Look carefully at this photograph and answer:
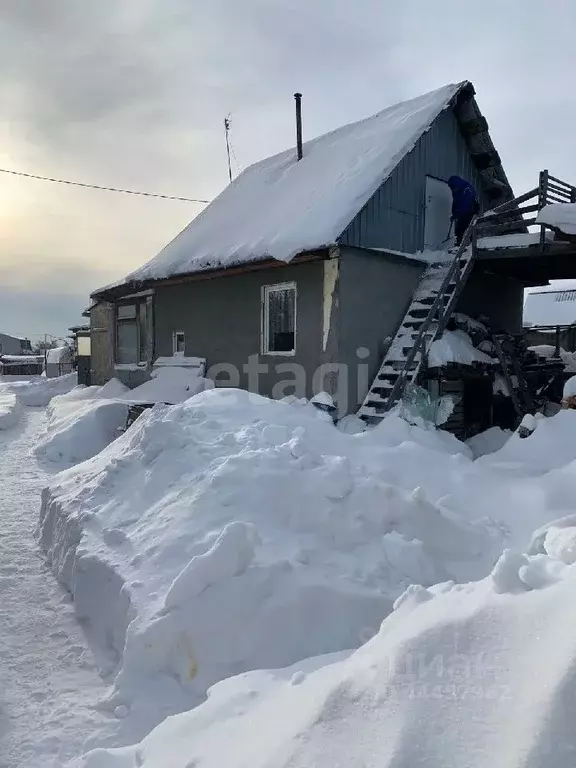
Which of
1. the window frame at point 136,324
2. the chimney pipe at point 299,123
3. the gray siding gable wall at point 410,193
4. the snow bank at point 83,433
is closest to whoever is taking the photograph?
the gray siding gable wall at point 410,193

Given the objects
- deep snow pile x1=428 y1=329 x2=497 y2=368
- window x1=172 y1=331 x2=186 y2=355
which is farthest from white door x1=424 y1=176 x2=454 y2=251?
window x1=172 y1=331 x2=186 y2=355

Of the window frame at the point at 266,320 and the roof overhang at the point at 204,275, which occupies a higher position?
the roof overhang at the point at 204,275

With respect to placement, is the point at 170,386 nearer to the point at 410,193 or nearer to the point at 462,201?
the point at 410,193

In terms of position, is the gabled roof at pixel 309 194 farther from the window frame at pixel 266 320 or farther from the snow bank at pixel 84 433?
the snow bank at pixel 84 433

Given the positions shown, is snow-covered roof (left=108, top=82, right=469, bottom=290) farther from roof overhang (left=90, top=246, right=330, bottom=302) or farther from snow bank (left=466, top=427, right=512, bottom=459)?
snow bank (left=466, top=427, right=512, bottom=459)

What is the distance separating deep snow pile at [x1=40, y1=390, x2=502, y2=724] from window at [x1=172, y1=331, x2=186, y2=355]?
628 cm

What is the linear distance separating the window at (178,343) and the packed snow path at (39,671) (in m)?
7.07

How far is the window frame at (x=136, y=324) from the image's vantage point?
1390 cm

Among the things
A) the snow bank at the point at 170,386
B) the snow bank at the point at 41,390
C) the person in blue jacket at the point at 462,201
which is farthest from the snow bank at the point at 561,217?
the snow bank at the point at 41,390

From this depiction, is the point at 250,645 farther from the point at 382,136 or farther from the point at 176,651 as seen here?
the point at 382,136

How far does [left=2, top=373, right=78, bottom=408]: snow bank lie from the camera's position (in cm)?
2114

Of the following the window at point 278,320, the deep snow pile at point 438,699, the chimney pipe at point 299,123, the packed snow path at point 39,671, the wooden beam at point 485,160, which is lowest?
the packed snow path at point 39,671

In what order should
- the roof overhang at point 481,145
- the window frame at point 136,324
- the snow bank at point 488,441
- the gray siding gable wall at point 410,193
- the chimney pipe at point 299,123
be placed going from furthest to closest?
1. the window frame at point 136,324
2. the chimney pipe at point 299,123
3. the roof overhang at point 481,145
4. the gray siding gable wall at point 410,193
5. the snow bank at point 488,441

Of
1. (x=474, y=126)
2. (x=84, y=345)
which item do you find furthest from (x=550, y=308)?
(x=84, y=345)
